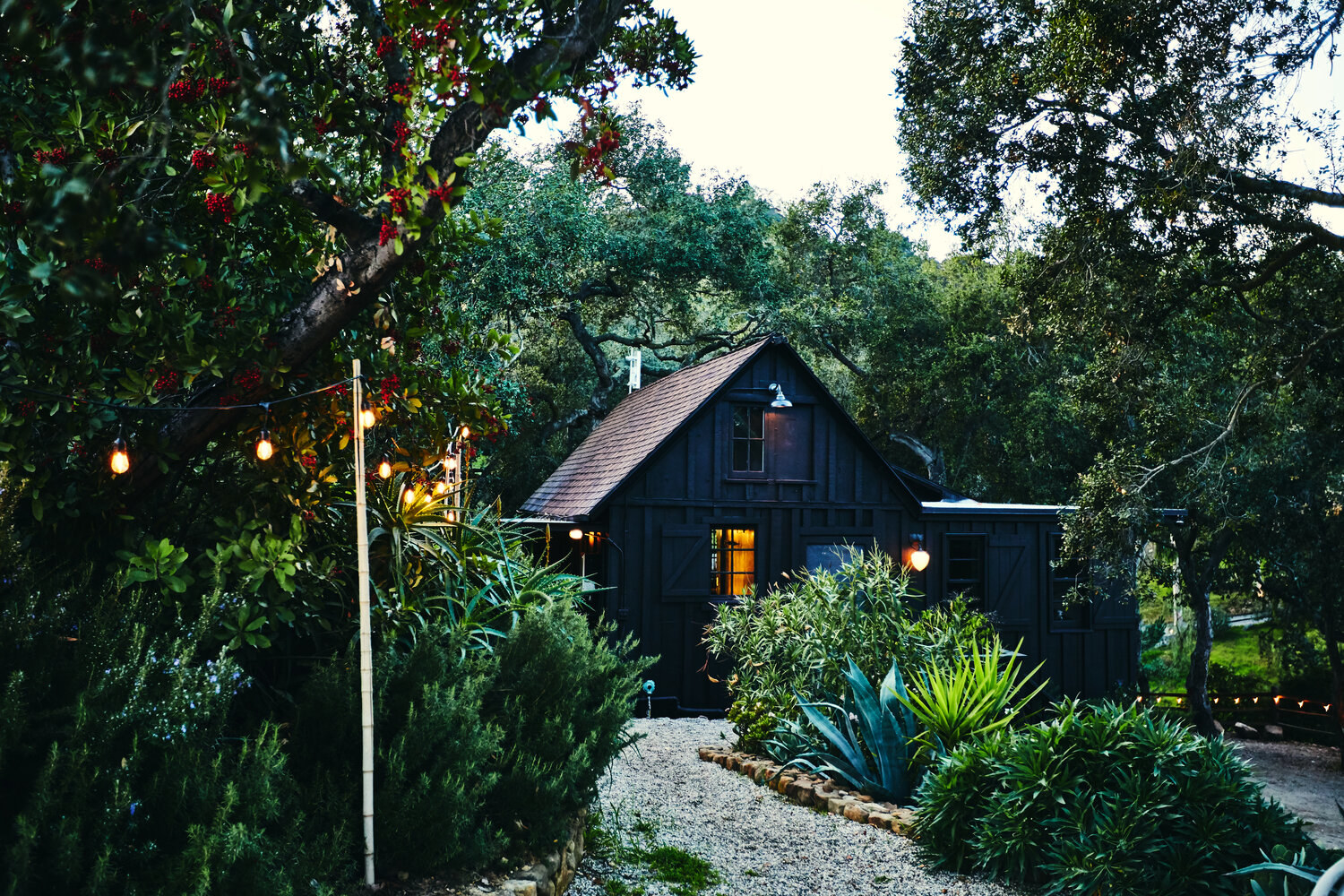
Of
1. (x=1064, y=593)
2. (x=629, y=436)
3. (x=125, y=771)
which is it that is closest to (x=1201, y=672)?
(x=1064, y=593)

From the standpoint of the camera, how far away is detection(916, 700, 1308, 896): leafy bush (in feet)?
14.6

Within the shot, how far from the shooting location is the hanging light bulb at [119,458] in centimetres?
368

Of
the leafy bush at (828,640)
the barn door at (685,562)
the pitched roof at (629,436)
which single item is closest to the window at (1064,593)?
the barn door at (685,562)

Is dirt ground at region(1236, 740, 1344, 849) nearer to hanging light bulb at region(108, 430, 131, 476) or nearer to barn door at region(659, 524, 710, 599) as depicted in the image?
barn door at region(659, 524, 710, 599)

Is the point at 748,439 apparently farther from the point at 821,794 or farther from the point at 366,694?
the point at 366,694

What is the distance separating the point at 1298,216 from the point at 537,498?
11.6 m

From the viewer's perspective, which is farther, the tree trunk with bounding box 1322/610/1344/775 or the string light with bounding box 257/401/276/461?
the tree trunk with bounding box 1322/610/1344/775

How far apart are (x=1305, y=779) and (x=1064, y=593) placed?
492 cm

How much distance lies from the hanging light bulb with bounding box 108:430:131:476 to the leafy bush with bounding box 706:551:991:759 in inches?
213

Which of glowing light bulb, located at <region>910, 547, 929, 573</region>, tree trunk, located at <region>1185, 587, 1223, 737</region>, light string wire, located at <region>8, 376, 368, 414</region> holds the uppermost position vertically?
light string wire, located at <region>8, 376, 368, 414</region>

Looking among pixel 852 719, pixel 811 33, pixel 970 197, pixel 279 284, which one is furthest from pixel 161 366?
pixel 811 33

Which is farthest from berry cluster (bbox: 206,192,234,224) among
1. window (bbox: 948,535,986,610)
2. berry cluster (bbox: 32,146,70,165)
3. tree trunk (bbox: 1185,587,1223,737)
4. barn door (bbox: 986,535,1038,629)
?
tree trunk (bbox: 1185,587,1223,737)

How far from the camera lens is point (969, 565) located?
14797mm

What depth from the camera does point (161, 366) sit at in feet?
12.3
